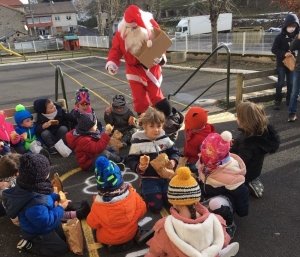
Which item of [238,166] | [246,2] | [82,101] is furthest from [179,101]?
[246,2]

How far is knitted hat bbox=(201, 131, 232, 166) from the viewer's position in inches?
114

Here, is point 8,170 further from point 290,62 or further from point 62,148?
point 290,62

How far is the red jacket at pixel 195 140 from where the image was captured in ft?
13.4

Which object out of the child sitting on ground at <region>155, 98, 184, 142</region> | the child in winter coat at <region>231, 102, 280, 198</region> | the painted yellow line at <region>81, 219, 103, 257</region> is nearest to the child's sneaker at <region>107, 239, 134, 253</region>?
the painted yellow line at <region>81, 219, 103, 257</region>

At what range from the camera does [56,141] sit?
18.2 ft

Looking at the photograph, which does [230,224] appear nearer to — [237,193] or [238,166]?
[237,193]

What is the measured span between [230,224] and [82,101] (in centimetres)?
329

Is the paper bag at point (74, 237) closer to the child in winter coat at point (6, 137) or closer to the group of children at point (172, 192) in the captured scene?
the group of children at point (172, 192)

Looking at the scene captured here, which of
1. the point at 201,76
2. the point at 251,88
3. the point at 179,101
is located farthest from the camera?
the point at 201,76

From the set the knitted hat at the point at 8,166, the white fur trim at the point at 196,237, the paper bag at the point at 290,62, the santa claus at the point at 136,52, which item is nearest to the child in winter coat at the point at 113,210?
the white fur trim at the point at 196,237

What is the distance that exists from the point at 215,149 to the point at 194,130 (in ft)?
3.99

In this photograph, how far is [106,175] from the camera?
2637 mm

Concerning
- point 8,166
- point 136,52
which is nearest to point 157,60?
point 136,52

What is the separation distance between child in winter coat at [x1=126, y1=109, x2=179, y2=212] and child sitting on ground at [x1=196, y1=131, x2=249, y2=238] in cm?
68
